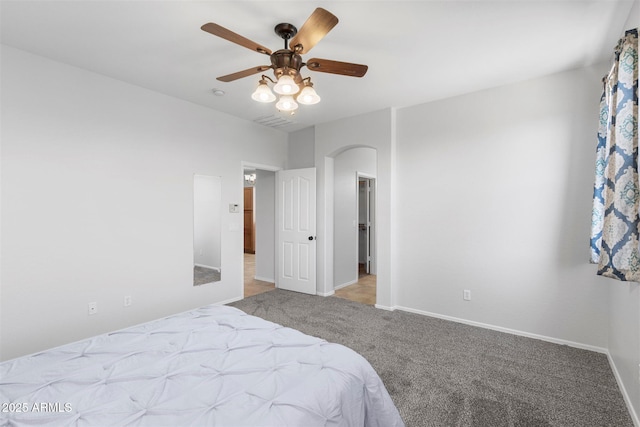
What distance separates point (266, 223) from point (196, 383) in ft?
14.2

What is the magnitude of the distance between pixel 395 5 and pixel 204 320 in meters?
2.48

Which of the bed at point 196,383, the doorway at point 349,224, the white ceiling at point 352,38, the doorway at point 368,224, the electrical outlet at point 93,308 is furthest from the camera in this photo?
the doorway at point 368,224

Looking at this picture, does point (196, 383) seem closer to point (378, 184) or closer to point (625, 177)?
point (625, 177)

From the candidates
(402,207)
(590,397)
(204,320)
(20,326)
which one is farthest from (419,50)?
(20,326)

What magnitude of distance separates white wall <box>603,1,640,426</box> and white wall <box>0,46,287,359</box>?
405 centimetres

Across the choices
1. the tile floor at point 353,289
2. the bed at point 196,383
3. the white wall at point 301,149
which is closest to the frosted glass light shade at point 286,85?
the bed at point 196,383

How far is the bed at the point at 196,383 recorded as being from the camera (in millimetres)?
1106

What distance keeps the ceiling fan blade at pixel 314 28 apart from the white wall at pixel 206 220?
2518 millimetres

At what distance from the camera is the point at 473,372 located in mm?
2463

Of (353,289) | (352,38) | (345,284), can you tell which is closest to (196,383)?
(352,38)

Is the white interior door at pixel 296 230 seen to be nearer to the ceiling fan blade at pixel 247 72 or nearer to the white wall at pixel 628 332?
the ceiling fan blade at pixel 247 72

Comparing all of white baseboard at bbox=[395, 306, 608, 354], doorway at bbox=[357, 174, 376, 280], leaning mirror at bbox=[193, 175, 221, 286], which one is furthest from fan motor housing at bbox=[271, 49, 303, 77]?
doorway at bbox=[357, 174, 376, 280]

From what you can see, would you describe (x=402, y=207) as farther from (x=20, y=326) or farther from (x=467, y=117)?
(x=20, y=326)

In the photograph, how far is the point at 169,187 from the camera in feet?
11.8
